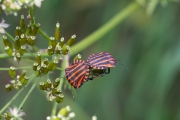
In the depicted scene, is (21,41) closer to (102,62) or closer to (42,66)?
(42,66)

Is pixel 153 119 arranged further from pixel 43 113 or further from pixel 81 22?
pixel 81 22

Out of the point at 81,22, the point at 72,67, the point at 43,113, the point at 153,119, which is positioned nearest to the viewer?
the point at 72,67

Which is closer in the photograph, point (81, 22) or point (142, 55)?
point (142, 55)

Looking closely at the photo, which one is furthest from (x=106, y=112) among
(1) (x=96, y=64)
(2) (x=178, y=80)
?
(1) (x=96, y=64)

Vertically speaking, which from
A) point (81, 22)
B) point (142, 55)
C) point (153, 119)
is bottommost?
point (153, 119)

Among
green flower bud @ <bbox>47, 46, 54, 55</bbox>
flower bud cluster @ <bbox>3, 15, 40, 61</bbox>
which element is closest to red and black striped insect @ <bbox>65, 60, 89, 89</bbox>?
green flower bud @ <bbox>47, 46, 54, 55</bbox>

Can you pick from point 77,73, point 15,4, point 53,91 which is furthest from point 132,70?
point 15,4

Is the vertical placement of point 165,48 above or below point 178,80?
above
